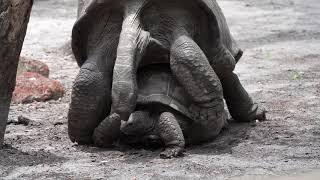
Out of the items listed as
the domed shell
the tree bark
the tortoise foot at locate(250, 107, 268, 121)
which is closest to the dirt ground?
the tortoise foot at locate(250, 107, 268, 121)

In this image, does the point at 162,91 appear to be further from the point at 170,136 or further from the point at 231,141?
the point at 231,141

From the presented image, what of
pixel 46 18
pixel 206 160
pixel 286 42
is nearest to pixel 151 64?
pixel 206 160

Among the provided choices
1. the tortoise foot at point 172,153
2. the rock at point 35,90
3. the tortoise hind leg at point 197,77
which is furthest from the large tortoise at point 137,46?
the rock at point 35,90

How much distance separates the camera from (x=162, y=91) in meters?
4.86

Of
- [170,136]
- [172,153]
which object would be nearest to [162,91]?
[170,136]

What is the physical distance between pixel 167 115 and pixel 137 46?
49 centimetres

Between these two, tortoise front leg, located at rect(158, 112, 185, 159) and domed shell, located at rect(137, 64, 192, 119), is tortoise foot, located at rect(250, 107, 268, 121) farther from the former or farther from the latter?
tortoise front leg, located at rect(158, 112, 185, 159)

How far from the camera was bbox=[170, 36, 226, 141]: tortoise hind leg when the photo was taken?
15.5ft

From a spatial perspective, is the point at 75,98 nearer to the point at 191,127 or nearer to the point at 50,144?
the point at 50,144

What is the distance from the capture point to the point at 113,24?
16.2ft

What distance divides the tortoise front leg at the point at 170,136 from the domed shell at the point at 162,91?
125 mm

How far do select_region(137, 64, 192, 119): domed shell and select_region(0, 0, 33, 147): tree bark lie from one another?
0.84 m

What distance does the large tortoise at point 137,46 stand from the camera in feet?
15.5

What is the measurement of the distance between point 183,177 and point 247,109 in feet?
5.32
